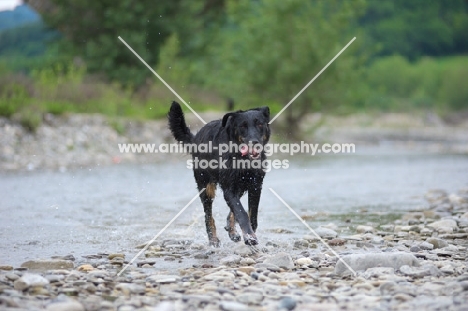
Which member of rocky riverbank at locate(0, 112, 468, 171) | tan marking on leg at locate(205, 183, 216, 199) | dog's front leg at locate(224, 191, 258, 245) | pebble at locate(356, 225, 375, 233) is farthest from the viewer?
rocky riverbank at locate(0, 112, 468, 171)

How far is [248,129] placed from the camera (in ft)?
23.8

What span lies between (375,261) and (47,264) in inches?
111

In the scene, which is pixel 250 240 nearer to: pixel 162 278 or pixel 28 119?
pixel 162 278

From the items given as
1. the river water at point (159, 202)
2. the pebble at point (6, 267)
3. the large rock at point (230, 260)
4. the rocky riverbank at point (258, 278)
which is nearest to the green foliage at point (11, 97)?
the river water at point (159, 202)

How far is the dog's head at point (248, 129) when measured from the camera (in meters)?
7.18

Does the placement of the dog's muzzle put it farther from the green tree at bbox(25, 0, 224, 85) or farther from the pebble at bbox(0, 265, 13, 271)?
the green tree at bbox(25, 0, 224, 85)

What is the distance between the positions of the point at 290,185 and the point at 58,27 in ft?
73.8

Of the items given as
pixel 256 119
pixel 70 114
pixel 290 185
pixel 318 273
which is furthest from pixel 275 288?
pixel 70 114

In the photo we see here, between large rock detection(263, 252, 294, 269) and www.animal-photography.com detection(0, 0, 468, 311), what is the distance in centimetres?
2

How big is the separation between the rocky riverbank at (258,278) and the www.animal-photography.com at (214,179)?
0.9 inches

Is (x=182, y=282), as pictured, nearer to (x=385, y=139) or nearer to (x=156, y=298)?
(x=156, y=298)

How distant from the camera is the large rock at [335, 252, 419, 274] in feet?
18.9

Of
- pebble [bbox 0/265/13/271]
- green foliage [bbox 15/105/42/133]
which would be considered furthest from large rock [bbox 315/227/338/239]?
green foliage [bbox 15/105/42/133]

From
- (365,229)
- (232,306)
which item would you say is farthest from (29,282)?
(365,229)
